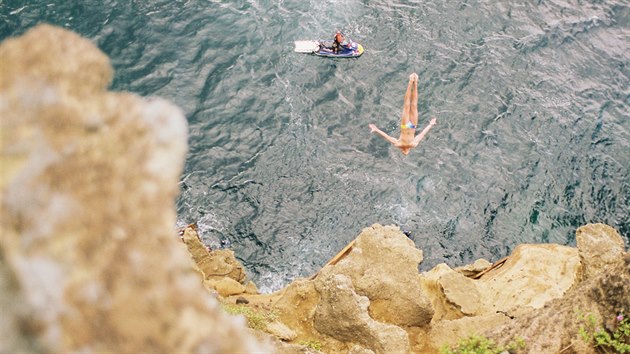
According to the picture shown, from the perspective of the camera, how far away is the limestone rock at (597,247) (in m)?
13.9

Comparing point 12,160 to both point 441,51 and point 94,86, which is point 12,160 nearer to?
point 94,86

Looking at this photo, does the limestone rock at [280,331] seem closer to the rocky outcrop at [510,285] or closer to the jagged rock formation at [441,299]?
the jagged rock formation at [441,299]

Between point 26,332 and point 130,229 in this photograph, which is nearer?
point 26,332

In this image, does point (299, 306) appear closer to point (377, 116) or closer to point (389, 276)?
point (389, 276)

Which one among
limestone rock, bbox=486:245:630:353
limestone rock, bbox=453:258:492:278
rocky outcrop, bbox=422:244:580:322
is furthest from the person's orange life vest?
limestone rock, bbox=486:245:630:353

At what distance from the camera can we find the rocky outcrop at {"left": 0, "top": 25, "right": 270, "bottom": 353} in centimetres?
281

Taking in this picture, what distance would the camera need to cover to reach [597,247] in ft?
46.5

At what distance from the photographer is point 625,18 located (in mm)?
31359

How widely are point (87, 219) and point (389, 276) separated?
40.8 ft

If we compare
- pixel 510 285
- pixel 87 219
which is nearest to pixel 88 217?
pixel 87 219

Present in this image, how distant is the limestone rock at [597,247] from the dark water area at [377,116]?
7842 millimetres

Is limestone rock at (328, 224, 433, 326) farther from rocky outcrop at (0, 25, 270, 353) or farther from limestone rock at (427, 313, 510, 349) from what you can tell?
rocky outcrop at (0, 25, 270, 353)

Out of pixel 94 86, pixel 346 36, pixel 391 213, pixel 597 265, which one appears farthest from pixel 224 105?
pixel 94 86

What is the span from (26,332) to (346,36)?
26.8m
